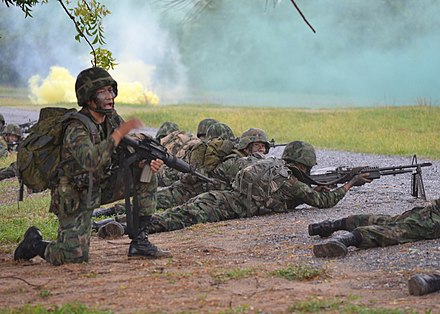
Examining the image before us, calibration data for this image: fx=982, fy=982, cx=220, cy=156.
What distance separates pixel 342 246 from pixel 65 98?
118ft

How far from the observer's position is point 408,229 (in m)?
8.16

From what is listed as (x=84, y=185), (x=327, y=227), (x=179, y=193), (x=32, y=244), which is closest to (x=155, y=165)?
(x=84, y=185)

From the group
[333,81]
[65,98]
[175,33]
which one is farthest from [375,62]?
[65,98]

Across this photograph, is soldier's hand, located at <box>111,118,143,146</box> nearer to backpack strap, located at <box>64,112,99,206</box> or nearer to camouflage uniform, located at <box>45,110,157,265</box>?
camouflage uniform, located at <box>45,110,157,265</box>

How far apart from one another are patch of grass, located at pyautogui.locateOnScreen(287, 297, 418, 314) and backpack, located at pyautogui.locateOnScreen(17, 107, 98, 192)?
8.24 feet

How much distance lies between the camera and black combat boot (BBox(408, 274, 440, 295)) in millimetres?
6219

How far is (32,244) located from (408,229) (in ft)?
10.2

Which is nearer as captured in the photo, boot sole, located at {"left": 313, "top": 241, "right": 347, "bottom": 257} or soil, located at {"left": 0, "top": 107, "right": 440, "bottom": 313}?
soil, located at {"left": 0, "top": 107, "right": 440, "bottom": 313}

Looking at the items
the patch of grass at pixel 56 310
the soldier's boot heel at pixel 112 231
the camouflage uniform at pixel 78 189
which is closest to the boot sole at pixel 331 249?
the camouflage uniform at pixel 78 189

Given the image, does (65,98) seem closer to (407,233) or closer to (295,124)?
(295,124)

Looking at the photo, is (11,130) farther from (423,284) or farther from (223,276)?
(423,284)

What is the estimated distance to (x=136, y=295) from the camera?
21.5ft

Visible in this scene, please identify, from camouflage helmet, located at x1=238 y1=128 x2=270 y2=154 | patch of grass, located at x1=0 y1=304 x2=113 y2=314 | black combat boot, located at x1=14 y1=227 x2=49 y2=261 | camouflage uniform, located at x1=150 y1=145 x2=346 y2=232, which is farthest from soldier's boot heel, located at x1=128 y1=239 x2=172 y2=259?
camouflage helmet, located at x1=238 y1=128 x2=270 y2=154

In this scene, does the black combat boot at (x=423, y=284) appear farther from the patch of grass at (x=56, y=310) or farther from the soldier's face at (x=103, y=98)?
the soldier's face at (x=103, y=98)
